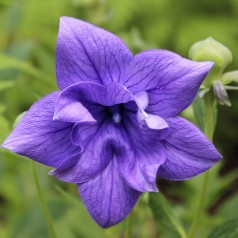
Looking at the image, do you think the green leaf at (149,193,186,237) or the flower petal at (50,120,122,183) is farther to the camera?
the green leaf at (149,193,186,237)

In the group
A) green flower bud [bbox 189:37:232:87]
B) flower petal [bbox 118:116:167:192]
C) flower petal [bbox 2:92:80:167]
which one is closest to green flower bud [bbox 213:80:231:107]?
green flower bud [bbox 189:37:232:87]

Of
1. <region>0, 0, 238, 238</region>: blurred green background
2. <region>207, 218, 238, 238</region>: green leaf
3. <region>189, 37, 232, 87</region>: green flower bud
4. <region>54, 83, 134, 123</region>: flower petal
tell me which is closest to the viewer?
<region>54, 83, 134, 123</region>: flower petal

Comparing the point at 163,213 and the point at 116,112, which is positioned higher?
the point at 116,112

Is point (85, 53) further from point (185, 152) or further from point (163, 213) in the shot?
point (163, 213)

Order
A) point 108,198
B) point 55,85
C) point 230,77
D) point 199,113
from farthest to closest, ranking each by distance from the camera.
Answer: point 55,85 < point 199,113 < point 230,77 < point 108,198

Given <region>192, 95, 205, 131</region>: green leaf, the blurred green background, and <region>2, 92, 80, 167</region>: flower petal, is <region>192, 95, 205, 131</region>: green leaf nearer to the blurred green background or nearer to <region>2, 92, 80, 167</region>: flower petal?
the blurred green background

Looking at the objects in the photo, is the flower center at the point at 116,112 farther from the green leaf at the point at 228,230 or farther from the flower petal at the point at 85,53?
the green leaf at the point at 228,230

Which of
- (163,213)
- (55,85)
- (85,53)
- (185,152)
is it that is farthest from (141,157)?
(55,85)
